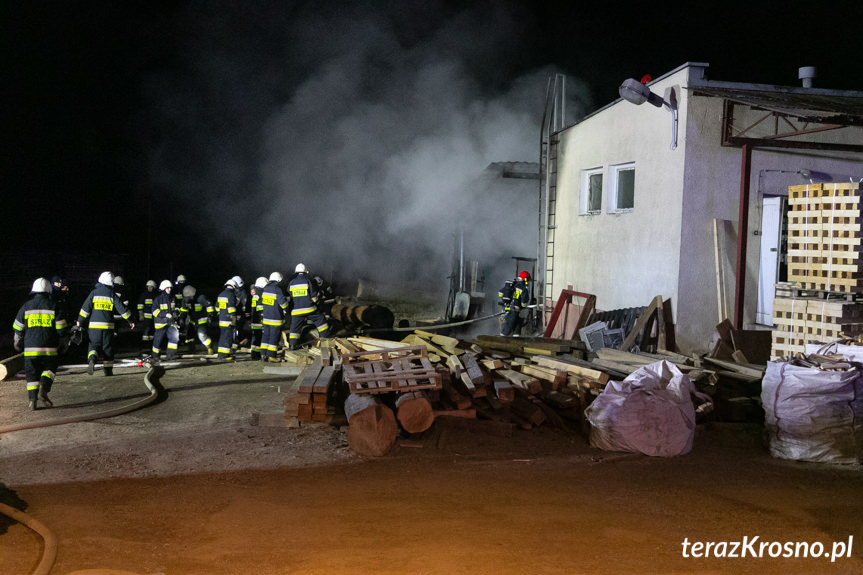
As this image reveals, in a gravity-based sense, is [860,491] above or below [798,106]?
below

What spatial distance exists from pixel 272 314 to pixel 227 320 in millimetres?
919

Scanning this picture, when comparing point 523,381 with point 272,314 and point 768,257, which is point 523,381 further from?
point 272,314

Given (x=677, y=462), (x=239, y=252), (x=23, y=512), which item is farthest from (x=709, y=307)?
(x=239, y=252)

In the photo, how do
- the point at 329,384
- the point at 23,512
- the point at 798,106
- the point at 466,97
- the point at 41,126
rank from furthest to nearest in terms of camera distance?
the point at 41,126 → the point at 466,97 → the point at 798,106 → the point at 329,384 → the point at 23,512

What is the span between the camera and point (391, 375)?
21.8ft

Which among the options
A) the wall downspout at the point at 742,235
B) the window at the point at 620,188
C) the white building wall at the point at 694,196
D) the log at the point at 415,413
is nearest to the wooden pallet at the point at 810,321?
the wall downspout at the point at 742,235

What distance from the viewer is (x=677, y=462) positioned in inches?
230

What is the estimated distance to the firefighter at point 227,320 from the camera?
11.9 m

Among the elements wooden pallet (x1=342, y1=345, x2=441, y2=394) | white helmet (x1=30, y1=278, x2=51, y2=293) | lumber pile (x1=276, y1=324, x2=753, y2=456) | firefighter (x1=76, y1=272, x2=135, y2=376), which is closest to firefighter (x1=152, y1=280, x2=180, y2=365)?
firefighter (x1=76, y1=272, x2=135, y2=376)

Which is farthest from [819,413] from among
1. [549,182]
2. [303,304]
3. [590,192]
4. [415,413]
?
[549,182]

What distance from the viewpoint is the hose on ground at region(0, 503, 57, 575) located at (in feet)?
11.7

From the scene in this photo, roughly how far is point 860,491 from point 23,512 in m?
5.97

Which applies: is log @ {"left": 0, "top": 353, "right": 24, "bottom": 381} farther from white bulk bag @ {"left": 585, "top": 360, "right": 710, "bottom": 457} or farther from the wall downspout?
the wall downspout

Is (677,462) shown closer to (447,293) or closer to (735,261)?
(735,261)
